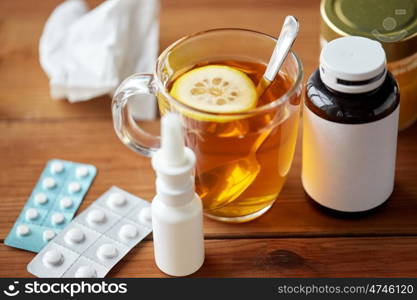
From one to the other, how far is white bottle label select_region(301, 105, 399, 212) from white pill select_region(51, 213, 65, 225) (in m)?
0.26

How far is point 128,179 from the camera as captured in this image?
3.01 ft

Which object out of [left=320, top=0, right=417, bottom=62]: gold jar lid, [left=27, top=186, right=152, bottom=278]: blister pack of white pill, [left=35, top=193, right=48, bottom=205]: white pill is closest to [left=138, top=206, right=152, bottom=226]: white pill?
[left=27, top=186, right=152, bottom=278]: blister pack of white pill

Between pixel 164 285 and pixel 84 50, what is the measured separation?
1.28 feet

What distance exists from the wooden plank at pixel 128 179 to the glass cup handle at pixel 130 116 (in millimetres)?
56

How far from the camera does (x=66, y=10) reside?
1.12 metres

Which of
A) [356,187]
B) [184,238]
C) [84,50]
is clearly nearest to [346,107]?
[356,187]

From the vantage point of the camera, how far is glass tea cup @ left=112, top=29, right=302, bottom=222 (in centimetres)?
76

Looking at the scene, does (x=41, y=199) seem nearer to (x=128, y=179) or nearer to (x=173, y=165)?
(x=128, y=179)

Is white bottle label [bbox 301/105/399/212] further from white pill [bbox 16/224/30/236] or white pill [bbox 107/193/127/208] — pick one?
white pill [bbox 16/224/30/236]

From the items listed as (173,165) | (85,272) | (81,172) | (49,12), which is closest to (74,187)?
(81,172)

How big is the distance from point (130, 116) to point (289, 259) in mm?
228

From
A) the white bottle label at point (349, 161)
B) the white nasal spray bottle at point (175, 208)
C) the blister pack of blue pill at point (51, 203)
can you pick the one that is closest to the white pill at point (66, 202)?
the blister pack of blue pill at point (51, 203)

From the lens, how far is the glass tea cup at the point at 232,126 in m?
0.76

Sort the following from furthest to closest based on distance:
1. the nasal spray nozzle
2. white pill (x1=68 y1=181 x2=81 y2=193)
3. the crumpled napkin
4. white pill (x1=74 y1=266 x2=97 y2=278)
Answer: the crumpled napkin
white pill (x1=68 y1=181 x2=81 y2=193)
white pill (x1=74 y1=266 x2=97 y2=278)
the nasal spray nozzle
